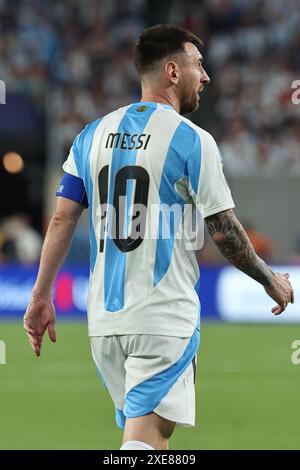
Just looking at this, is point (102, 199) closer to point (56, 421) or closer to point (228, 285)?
point (56, 421)

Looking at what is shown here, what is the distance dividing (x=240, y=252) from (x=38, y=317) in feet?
2.98

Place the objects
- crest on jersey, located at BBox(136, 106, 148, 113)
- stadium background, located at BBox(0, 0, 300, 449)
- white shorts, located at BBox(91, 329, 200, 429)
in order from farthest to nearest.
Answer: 1. stadium background, located at BBox(0, 0, 300, 449)
2. crest on jersey, located at BBox(136, 106, 148, 113)
3. white shorts, located at BBox(91, 329, 200, 429)

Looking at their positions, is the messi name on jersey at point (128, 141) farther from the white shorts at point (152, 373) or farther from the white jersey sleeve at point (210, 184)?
the white shorts at point (152, 373)

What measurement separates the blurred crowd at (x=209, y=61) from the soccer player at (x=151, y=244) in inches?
630

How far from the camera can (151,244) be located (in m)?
4.71

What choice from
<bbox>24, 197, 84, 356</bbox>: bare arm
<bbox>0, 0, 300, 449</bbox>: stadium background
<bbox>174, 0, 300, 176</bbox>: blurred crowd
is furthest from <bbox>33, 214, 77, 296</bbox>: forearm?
<bbox>174, 0, 300, 176</bbox>: blurred crowd

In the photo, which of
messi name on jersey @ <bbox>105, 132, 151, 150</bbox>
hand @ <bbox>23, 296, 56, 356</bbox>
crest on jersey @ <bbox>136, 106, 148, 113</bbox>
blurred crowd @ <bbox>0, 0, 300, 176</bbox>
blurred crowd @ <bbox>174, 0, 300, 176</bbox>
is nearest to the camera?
messi name on jersey @ <bbox>105, 132, 151, 150</bbox>

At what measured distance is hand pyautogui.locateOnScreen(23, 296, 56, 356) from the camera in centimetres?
494

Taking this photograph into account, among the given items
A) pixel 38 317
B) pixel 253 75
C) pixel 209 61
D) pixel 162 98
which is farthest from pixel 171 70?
pixel 253 75

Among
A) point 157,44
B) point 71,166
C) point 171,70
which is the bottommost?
point 71,166

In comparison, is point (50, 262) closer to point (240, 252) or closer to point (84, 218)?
point (240, 252)

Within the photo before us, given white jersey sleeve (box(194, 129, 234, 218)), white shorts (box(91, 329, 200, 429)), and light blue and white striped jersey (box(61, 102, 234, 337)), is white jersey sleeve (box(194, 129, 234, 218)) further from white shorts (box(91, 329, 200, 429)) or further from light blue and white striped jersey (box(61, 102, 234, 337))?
white shorts (box(91, 329, 200, 429))

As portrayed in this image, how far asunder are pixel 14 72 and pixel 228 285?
7.47m

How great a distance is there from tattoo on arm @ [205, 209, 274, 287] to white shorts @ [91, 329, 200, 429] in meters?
0.37
